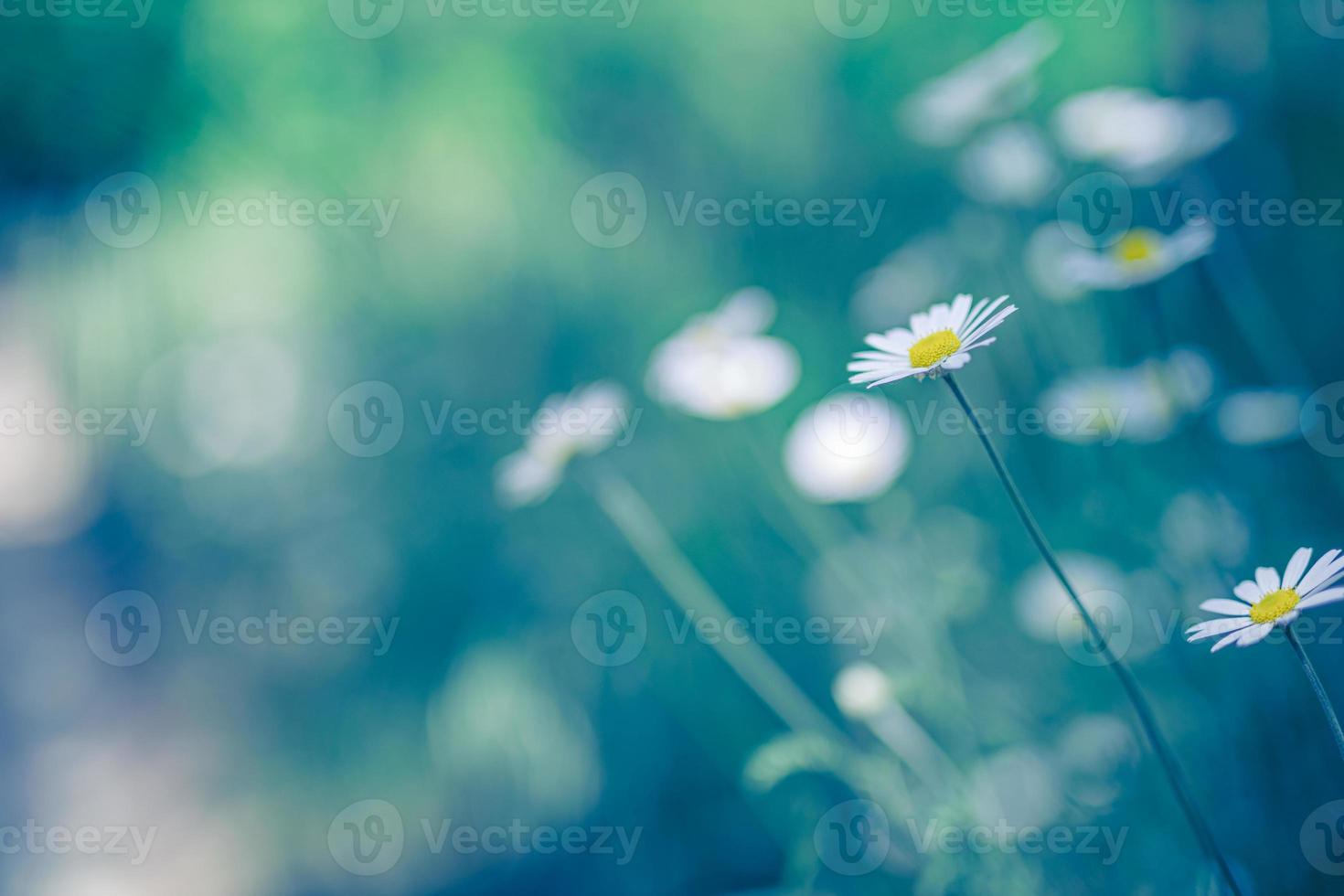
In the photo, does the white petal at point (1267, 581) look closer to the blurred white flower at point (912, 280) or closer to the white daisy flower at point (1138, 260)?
the white daisy flower at point (1138, 260)

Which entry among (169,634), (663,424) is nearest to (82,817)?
(169,634)

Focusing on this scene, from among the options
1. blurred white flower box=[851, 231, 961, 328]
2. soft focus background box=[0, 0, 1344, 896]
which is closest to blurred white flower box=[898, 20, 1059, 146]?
soft focus background box=[0, 0, 1344, 896]

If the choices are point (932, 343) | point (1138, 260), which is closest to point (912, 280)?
point (1138, 260)

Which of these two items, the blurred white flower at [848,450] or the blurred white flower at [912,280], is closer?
the blurred white flower at [848,450]

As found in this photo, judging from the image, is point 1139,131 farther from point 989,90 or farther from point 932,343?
point 932,343

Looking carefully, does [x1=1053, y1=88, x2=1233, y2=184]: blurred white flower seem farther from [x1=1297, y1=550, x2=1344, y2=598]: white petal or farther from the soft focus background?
[x1=1297, y1=550, x2=1344, y2=598]: white petal

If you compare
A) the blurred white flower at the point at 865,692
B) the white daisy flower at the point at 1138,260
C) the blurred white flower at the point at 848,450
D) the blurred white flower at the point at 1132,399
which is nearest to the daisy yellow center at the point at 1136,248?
the white daisy flower at the point at 1138,260
